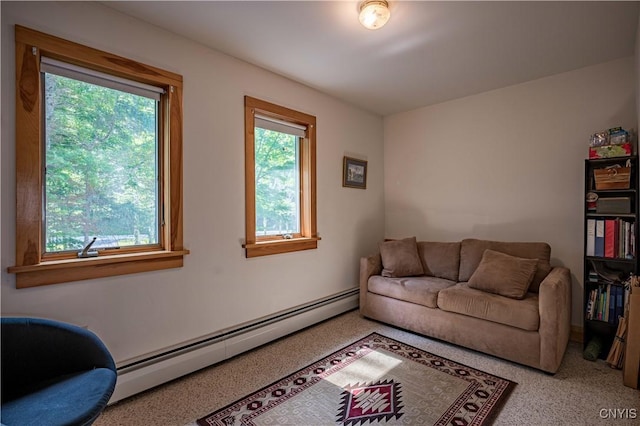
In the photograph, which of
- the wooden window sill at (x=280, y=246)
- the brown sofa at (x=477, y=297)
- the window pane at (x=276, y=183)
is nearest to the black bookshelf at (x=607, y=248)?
the brown sofa at (x=477, y=297)

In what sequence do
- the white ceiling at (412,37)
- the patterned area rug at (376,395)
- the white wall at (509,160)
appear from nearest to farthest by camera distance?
the patterned area rug at (376,395) → the white ceiling at (412,37) → the white wall at (509,160)

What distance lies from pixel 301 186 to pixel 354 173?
821mm

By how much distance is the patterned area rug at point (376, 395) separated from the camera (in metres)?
1.82

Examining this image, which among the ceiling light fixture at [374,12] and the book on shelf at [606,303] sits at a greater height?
the ceiling light fixture at [374,12]

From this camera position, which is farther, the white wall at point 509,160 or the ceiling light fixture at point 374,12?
the white wall at point 509,160

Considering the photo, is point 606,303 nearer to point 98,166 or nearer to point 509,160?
point 509,160

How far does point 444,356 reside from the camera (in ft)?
8.45

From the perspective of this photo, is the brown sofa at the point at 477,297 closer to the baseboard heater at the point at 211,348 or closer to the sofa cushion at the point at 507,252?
the sofa cushion at the point at 507,252

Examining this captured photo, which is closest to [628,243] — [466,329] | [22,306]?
[466,329]

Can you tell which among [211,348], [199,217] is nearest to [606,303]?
[211,348]

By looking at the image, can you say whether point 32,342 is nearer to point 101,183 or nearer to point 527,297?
point 101,183

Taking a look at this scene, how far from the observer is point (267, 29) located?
221 cm

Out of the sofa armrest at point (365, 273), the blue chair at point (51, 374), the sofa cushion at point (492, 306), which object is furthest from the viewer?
the sofa armrest at point (365, 273)

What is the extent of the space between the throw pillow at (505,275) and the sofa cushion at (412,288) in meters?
0.34
